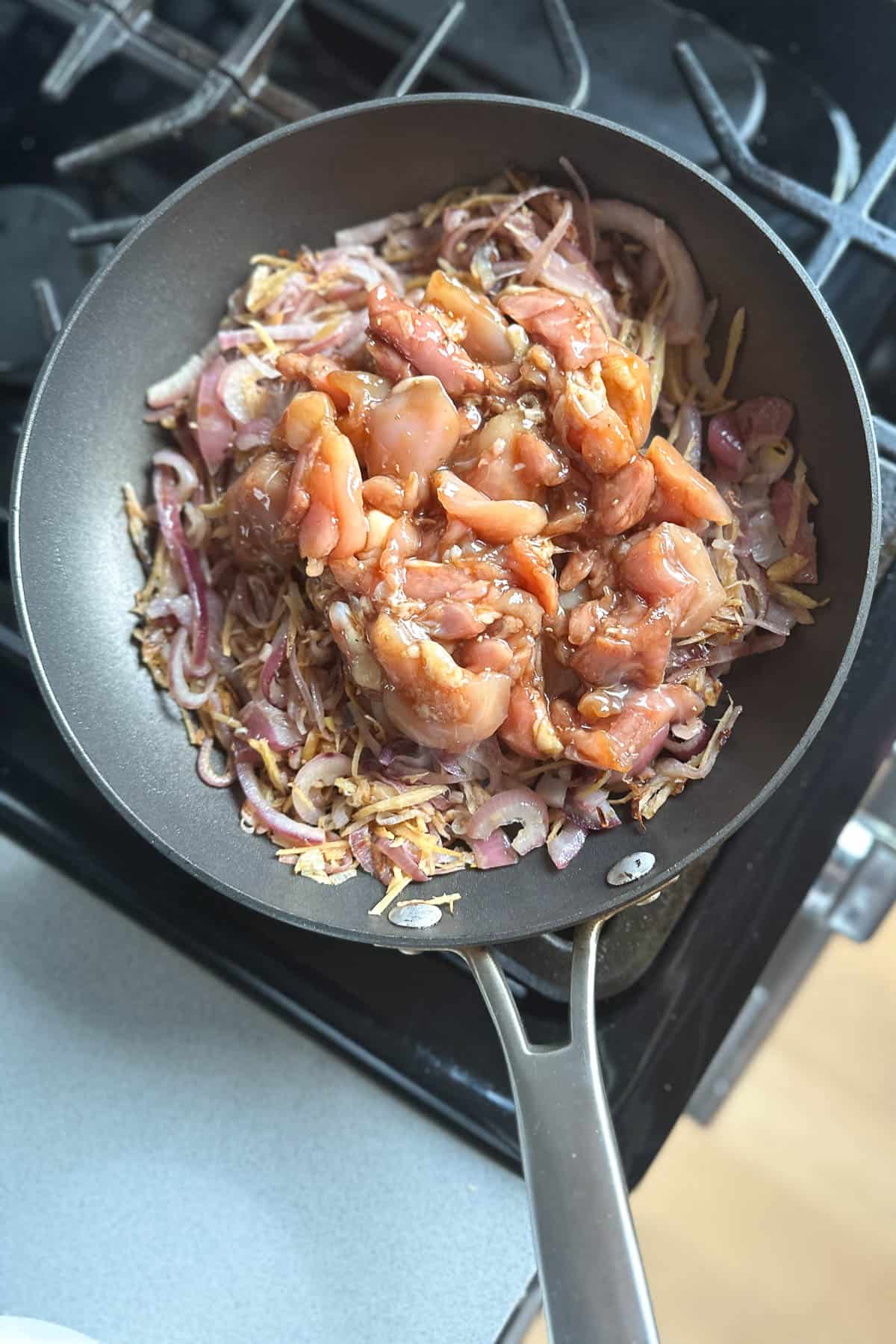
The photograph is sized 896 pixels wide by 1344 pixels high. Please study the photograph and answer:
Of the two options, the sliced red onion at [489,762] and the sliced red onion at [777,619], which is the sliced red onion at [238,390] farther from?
the sliced red onion at [777,619]

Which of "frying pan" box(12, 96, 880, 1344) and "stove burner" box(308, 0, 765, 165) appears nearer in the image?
"frying pan" box(12, 96, 880, 1344)

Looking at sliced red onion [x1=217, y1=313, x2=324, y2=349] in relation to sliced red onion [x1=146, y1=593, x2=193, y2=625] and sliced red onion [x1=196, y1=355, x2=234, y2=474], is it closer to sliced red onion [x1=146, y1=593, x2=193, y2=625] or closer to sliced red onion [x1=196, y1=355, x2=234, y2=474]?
sliced red onion [x1=196, y1=355, x2=234, y2=474]

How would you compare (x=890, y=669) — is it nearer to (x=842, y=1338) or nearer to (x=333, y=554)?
(x=333, y=554)

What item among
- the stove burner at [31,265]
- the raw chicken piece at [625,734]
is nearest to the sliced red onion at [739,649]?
the raw chicken piece at [625,734]

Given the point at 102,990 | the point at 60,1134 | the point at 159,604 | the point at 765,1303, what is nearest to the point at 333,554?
the point at 159,604

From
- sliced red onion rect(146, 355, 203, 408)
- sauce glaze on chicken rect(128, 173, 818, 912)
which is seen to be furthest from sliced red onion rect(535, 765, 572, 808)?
sliced red onion rect(146, 355, 203, 408)

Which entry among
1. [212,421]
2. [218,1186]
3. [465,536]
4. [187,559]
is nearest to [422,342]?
[465,536]
